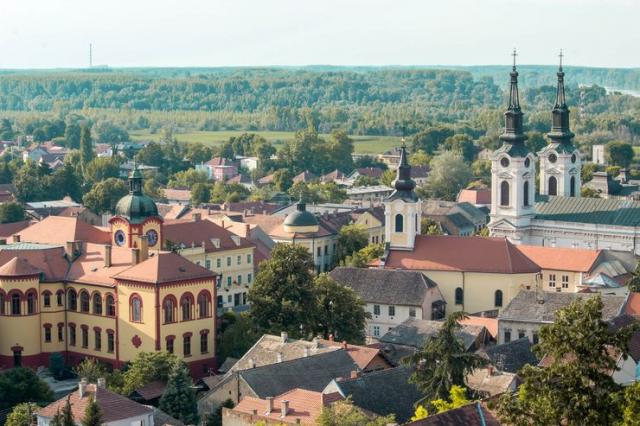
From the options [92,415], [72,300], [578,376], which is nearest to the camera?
[578,376]

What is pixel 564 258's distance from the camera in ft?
252

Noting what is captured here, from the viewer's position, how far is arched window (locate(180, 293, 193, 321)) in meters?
63.5

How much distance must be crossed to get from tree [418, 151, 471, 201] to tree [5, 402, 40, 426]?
84.0 metres

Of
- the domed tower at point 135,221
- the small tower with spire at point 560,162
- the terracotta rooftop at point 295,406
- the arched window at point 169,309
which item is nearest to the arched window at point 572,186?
the small tower with spire at point 560,162

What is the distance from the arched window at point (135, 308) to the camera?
63438 millimetres

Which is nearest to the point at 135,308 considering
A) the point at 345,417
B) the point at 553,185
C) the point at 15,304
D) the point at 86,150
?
the point at 15,304

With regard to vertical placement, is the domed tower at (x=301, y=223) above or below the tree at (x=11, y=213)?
above

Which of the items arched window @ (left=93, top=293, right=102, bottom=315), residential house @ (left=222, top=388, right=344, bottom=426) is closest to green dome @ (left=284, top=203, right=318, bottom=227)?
arched window @ (left=93, top=293, right=102, bottom=315)

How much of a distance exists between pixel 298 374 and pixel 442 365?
723cm

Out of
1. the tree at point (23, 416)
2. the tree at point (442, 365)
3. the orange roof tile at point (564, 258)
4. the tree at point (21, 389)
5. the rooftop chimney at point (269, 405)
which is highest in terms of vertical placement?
the tree at point (442, 365)

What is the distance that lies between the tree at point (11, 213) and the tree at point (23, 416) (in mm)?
49508

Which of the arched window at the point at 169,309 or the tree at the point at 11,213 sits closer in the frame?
the arched window at the point at 169,309

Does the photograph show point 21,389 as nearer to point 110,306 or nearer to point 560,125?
point 110,306

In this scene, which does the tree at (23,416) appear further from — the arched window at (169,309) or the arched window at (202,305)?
the arched window at (202,305)
